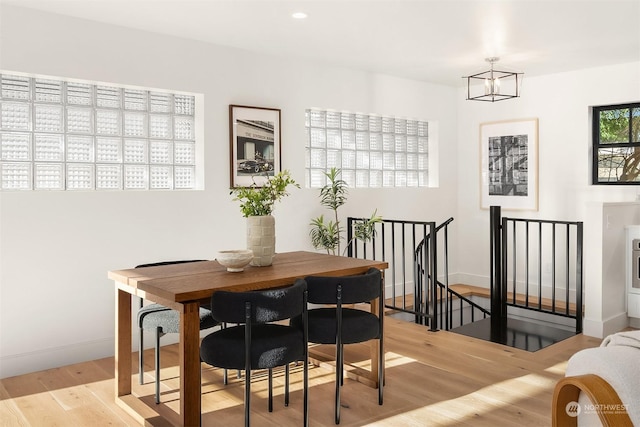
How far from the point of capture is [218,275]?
295cm

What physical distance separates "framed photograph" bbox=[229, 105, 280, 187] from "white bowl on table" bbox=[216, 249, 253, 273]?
1.93 metres

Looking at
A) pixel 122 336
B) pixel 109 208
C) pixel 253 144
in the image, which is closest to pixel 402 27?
pixel 253 144

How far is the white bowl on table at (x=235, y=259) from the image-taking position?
2967 millimetres

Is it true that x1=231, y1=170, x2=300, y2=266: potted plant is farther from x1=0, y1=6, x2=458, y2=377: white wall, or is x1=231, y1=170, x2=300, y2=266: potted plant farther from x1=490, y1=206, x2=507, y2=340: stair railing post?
x1=490, y1=206, x2=507, y2=340: stair railing post

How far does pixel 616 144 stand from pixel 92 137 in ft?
16.3

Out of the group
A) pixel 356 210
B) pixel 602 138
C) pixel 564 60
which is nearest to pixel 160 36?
pixel 356 210

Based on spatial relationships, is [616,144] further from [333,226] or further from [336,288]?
[336,288]

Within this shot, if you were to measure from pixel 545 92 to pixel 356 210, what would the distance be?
2.47m

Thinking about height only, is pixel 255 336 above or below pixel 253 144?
below

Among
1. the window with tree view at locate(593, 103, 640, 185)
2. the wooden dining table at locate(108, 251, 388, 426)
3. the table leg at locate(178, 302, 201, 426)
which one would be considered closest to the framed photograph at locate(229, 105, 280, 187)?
the wooden dining table at locate(108, 251, 388, 426)

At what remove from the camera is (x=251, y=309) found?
2527 millimetres

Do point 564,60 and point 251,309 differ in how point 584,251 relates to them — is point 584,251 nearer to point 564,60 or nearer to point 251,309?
point 564,60

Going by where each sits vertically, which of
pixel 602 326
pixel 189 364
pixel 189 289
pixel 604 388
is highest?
pixel 189 289

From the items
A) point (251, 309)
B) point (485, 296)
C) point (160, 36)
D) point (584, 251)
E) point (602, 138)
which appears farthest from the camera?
point (485, 296)
